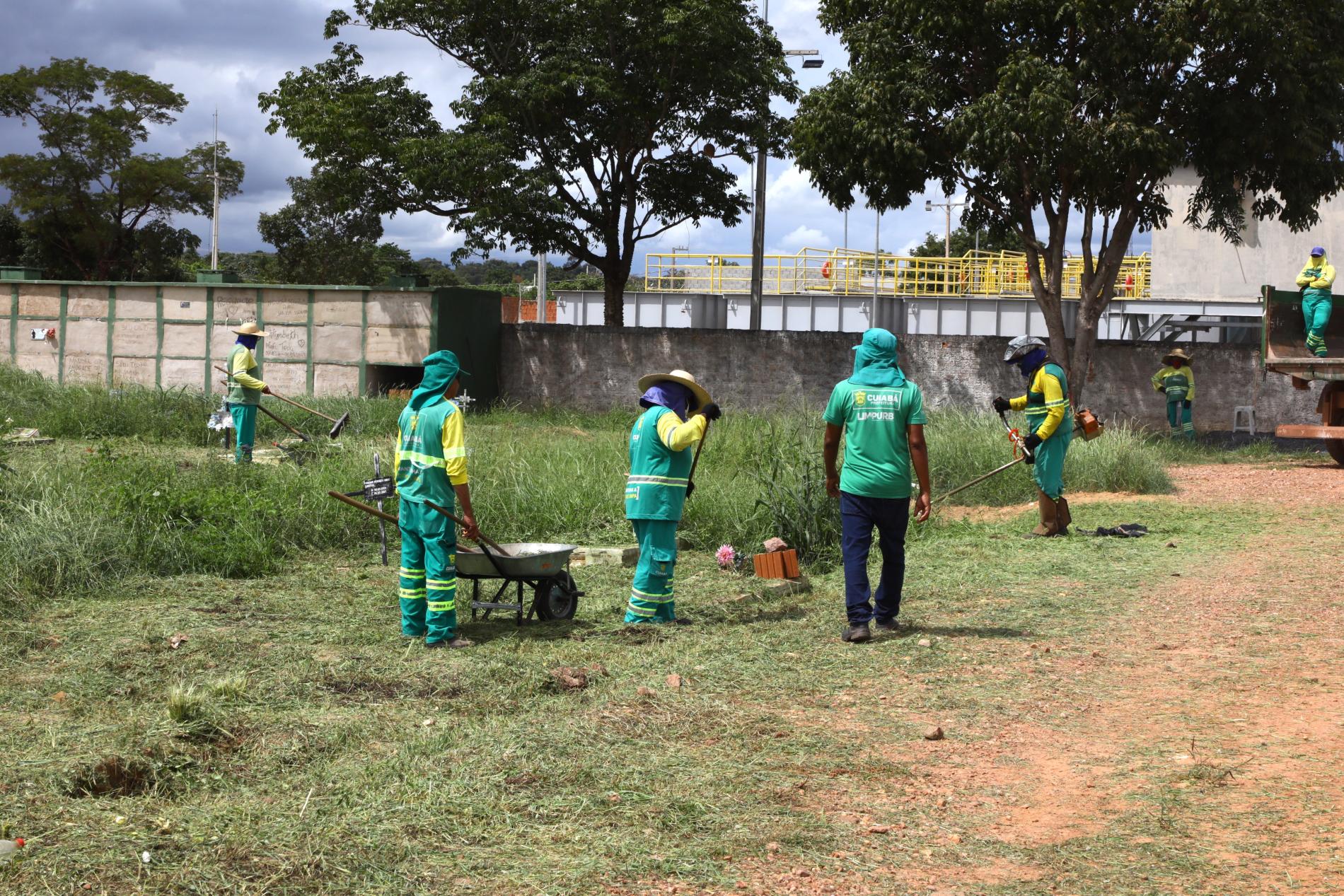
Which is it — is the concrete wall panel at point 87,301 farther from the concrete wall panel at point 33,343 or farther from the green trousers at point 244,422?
the green trousers at point 244,422

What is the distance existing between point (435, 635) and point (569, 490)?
4.26m

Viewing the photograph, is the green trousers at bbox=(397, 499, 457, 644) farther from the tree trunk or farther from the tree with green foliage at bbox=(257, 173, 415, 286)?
the tree with green foliage at bbox=(257, 173, 415, 286)

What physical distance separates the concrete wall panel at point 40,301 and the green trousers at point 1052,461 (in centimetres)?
1969

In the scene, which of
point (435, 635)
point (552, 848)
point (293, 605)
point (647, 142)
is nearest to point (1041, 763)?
point (552, 848)

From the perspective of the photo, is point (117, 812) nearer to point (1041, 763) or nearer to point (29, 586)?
point (1041, 763)

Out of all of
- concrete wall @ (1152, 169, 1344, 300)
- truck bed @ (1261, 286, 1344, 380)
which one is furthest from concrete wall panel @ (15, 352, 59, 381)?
concrete wall @ (1152, 169, 1344, 300)

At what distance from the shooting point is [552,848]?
4219 mm

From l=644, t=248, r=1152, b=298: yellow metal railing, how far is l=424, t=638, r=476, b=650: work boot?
28142mm

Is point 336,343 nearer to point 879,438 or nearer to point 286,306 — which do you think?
point 286,306

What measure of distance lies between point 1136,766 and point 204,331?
2086cm

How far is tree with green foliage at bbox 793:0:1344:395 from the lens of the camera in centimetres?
1738

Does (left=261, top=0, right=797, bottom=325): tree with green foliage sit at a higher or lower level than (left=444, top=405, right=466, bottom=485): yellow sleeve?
higher

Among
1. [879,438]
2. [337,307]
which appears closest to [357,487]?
[879,438]

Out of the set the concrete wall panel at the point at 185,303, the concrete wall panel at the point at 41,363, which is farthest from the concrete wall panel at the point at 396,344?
the concrete wall panel at the point at 41,363
